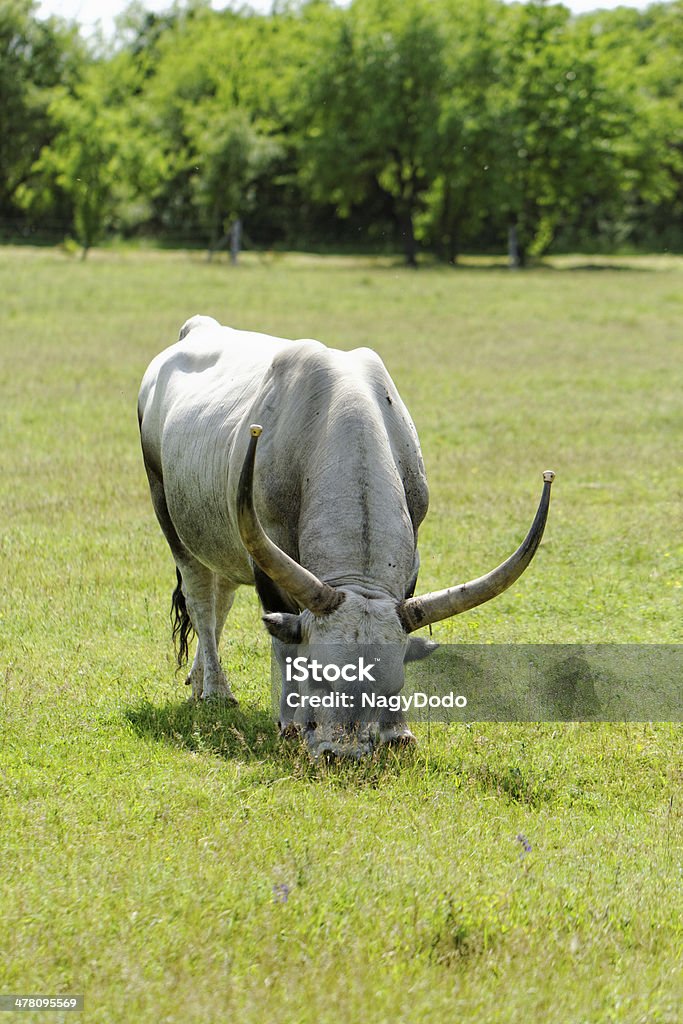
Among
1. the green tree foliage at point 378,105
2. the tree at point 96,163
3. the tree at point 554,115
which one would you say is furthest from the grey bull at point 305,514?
the tree at point 554,115

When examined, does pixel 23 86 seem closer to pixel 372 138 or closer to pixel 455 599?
pixel 372 138

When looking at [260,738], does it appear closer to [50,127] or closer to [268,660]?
[268,660]

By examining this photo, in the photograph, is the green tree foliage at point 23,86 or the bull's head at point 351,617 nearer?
the bull's head at point 351,617

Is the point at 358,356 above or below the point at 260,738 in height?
above

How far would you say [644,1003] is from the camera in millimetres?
4672

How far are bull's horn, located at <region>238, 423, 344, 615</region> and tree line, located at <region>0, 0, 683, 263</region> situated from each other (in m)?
48.0

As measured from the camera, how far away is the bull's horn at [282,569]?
19.9 ft

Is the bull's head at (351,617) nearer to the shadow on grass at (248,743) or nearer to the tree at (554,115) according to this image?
the shadow on grass at (248,743)

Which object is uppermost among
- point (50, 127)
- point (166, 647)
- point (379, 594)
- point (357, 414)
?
point (50, 127)

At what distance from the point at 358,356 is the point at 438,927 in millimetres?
3555

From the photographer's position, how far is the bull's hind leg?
27.2ft

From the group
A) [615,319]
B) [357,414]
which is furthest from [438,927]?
[615,319]

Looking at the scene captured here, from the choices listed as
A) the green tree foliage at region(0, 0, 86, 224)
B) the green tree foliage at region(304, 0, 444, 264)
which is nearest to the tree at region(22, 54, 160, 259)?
the green tree foliage at region(0, 0, 86, 224)

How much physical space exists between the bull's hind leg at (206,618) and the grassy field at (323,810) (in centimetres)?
25
